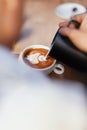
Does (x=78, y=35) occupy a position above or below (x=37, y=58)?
above

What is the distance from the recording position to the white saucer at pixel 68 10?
85cm

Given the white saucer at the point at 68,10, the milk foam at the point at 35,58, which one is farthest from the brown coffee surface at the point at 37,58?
the white saucer at the point at 68,10

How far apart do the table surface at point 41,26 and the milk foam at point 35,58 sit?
5cm

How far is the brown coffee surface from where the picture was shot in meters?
0.62

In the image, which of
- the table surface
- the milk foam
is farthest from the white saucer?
the milk foam

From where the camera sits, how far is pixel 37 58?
636mm

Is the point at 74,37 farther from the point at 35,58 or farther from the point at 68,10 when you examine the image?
the point at 68,10

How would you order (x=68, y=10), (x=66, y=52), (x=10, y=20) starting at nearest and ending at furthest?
1. (x=66, y=52)
2. (x=10, y=20)
3. (x=68, y=10)

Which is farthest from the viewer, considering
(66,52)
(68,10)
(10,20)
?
(68,10)

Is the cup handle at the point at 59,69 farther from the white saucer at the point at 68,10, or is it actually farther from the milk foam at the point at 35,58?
the white saucer at the point at 68,10

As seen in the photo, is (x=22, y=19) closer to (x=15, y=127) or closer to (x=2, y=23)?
(x=2, y=23)

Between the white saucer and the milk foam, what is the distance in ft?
0.81

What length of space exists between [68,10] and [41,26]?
0.14 metres

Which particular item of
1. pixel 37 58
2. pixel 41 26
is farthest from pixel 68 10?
pixel 37 58
